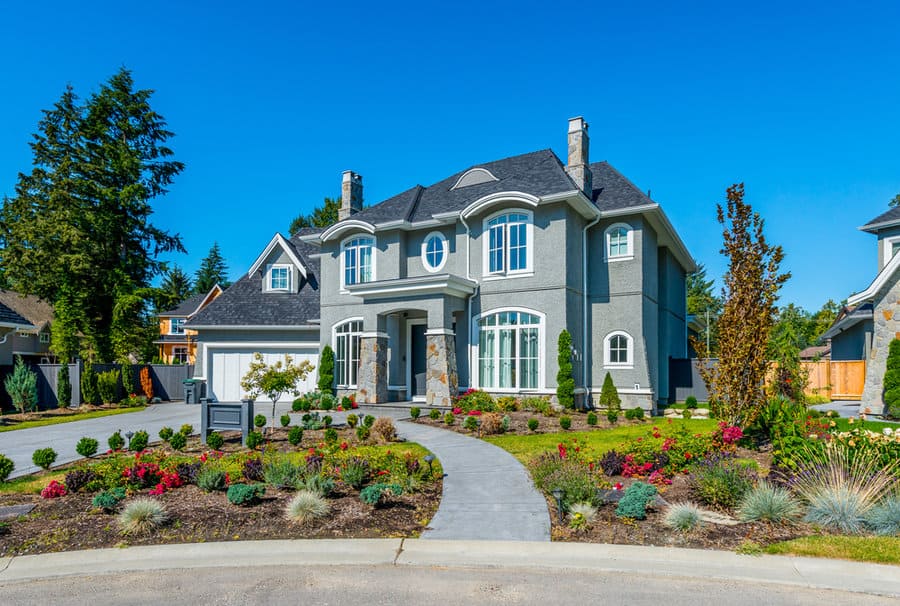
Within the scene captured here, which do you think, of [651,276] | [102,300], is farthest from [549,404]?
[102,300]

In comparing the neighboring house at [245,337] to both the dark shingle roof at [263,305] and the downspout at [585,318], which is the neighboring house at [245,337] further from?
the downspout at [585,318]

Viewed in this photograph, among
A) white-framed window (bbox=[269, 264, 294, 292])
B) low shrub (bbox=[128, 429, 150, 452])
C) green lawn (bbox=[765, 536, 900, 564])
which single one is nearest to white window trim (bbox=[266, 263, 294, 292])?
white-framed window (bbox=[269, 264, 294, 292])

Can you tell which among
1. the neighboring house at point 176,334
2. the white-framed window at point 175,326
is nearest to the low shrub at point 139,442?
the neighboring house at point 176,334

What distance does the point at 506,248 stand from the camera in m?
18.3

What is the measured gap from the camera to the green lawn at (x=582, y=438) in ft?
35.6

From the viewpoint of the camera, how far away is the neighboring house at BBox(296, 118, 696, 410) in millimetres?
17531

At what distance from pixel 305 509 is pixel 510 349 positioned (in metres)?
12.1

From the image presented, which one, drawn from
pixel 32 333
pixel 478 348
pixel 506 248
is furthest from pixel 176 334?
pixel 506 248

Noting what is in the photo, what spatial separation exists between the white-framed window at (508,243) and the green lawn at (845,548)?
41.4 ft

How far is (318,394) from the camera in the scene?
19828mm

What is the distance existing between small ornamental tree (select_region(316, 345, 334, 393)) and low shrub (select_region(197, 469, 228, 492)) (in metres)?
12.8

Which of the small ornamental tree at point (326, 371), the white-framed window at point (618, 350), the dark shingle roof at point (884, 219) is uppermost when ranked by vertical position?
the dark shingle roof at point (884, 219)

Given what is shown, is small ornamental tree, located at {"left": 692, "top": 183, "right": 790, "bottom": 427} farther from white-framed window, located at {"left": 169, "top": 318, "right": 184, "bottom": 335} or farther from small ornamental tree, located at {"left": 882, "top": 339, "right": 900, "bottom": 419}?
white-framed window, located at {"left": 169, "top": 318, "right": 184, "bottom": 335}

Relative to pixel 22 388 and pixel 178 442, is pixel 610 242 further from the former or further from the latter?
pixel 22 388
